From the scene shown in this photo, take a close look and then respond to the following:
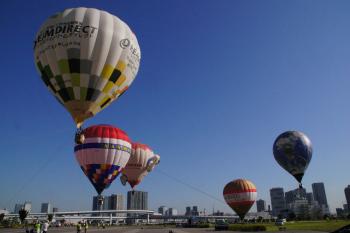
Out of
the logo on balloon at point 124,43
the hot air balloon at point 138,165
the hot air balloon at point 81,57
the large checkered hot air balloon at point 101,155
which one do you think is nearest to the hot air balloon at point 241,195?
the hot air balloon at point 138,165

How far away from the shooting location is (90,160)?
35.0m

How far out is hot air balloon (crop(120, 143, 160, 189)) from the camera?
1845 inches

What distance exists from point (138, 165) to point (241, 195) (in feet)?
83.1

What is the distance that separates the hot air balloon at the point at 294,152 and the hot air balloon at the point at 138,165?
21.4 m

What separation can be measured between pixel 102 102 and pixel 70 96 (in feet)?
8.38

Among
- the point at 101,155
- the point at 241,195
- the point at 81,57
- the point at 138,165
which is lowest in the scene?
the point at 241,195

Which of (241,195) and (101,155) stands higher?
(101,155)

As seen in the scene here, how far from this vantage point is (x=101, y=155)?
1387 inches

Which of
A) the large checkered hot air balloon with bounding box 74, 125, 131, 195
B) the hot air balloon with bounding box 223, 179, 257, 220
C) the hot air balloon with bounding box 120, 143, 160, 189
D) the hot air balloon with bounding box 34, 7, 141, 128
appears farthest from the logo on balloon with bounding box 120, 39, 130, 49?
the hot air balloon with bounding box 223, 179, 257, 220

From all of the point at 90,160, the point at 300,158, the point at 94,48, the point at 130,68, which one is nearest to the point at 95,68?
the point at 94,48

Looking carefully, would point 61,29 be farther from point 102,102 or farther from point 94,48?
point 102,102

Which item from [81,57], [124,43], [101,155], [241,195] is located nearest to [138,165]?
[101,155]

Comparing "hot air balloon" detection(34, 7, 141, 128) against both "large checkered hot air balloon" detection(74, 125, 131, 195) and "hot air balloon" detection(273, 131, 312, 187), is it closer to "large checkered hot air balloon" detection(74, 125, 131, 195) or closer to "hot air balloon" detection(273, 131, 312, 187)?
"large checkered hot air balloon" detection(74, 125, 131, 195)

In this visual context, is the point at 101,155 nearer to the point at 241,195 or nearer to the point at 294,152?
the point at 294,152
